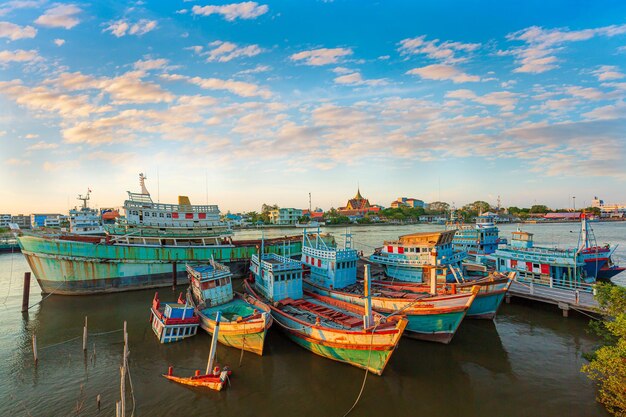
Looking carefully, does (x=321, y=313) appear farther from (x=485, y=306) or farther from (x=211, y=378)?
(x=485, y=306)

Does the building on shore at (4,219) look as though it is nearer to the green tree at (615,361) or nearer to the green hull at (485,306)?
the green hull at (485,306)

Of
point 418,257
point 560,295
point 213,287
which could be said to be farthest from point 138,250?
point 560,295

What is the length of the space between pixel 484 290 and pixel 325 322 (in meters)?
11.3

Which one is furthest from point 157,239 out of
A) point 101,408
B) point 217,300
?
point 101,408

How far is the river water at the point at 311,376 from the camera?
45.5 ft

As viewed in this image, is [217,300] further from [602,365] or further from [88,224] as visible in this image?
[88,224]

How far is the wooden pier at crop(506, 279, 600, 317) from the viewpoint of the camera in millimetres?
23156

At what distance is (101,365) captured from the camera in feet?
59.0

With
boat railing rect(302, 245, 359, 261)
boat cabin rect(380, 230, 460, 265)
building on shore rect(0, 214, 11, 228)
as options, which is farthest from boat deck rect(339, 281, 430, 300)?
building on shore rect(0, 214, 11, 228)

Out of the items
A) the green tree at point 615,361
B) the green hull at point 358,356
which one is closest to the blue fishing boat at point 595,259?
the green tree at point 615,361

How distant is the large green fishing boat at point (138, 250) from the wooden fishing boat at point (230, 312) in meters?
10.2

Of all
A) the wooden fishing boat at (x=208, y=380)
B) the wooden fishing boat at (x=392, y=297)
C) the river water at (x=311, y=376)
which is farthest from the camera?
the wooden fishing boat at (x=392, y=297)

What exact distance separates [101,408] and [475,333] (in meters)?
21.7

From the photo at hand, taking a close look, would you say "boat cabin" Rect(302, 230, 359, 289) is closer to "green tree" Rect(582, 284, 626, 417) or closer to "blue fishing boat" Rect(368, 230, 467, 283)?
"blue fishing boat" Rect(368, 230, 467, 283)
